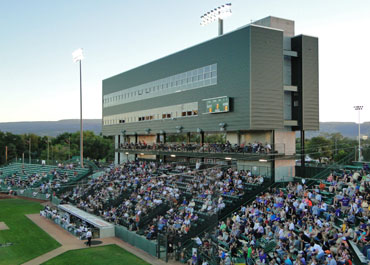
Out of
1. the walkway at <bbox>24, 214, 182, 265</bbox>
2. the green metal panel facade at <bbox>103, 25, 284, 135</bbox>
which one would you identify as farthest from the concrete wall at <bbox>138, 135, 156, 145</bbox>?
the walkway at <bbox>24, 214, 182, 265</bbox>

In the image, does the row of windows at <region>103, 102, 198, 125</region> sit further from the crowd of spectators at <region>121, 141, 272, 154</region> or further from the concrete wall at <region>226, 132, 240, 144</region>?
the concrete wall at <region>226, 132, 240, 144</region>

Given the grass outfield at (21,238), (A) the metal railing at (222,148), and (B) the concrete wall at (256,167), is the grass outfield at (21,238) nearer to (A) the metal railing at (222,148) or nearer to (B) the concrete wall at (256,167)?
(A) the metal railing at (222,148)

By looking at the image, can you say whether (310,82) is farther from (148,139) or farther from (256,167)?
→ (148,139)

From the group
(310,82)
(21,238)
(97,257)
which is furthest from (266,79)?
(21,238)

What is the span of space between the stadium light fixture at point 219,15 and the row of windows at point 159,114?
24.6 ft

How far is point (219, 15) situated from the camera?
33.2m

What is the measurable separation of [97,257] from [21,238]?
8289mm

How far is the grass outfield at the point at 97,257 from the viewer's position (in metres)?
20.6

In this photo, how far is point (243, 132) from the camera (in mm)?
30094

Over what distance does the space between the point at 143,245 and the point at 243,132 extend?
12.5 meters

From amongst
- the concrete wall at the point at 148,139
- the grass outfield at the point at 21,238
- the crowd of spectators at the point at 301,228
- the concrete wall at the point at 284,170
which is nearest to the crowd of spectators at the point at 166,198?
the crowd of spectators at the point at 301,228

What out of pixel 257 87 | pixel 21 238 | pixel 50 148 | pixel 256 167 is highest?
pixel 257 87

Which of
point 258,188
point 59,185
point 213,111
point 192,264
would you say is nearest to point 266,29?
point 213,111

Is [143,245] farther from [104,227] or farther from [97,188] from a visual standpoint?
[97,188]
